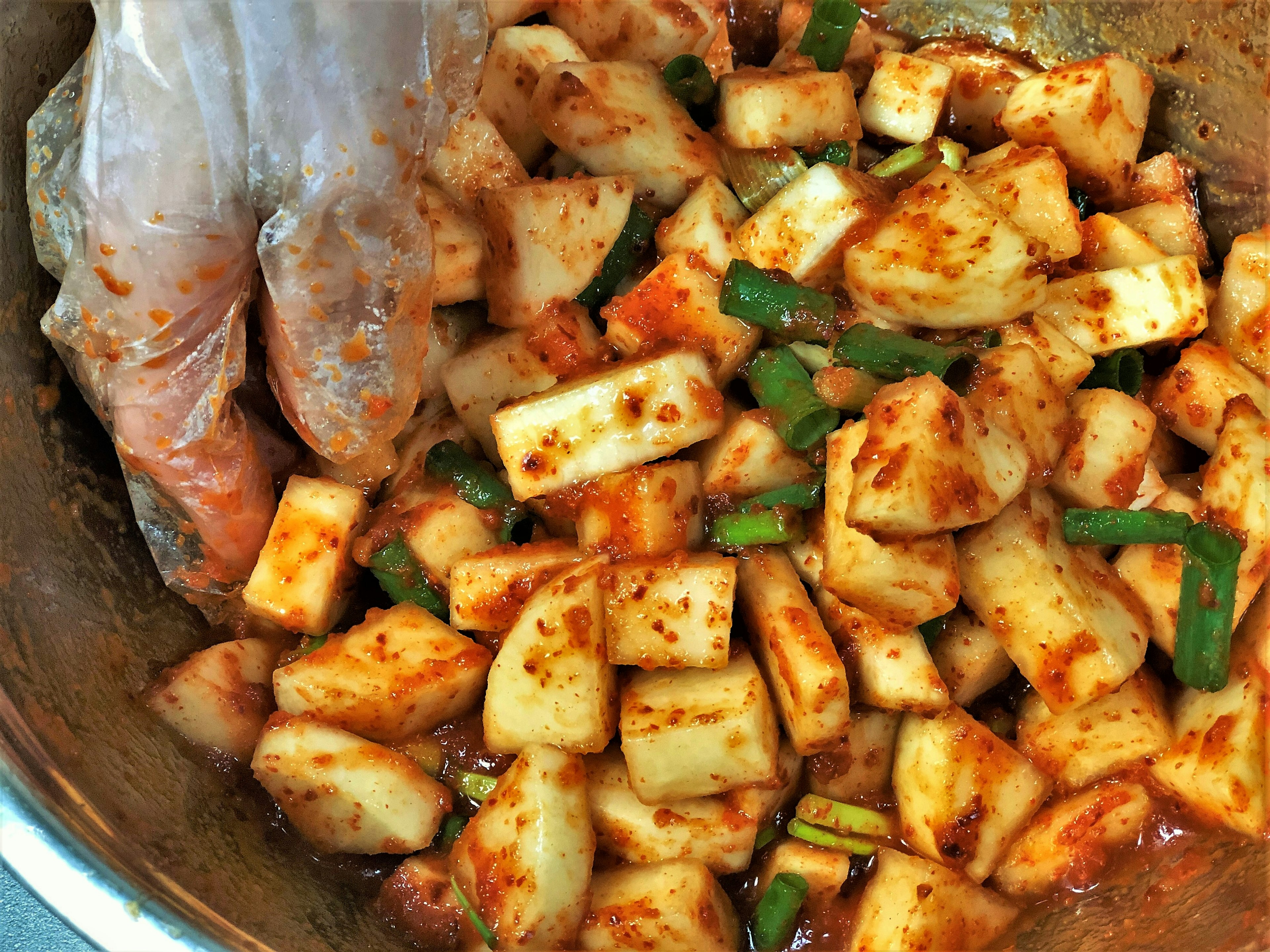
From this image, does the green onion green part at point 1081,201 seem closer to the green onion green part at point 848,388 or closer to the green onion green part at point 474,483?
the green onion green part at point 848,388

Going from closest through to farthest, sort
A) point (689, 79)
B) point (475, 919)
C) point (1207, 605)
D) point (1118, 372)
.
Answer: point (475, 919), point (1207, 605), point (1118, 372), point (689, 79)

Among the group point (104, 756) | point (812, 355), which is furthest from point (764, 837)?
point (104, 756)

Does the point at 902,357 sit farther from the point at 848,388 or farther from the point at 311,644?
the point at 311,644

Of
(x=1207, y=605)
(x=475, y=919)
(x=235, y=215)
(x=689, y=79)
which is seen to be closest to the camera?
(x=235, y=215)

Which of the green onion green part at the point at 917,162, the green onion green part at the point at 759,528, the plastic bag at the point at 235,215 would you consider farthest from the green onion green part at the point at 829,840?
the green onion green part at the point at 917,162

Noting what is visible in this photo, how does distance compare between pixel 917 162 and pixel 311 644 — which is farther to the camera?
pixel 917 162

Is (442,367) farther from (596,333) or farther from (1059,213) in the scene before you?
(1059,213)
